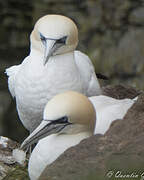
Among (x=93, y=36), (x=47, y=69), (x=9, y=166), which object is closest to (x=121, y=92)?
(x=47, y=69)

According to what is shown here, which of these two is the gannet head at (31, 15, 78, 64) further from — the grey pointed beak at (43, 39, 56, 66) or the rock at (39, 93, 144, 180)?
the rock at (39, 93, 144, 180)

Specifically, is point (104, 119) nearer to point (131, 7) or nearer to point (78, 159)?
point (78, 159)

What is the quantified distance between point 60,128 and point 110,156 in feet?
2.72

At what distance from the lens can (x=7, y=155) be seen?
6172 millimetres

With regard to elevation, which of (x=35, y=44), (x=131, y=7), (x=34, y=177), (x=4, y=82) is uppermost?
(x=35, y=44)

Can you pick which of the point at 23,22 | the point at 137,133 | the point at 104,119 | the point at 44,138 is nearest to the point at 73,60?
the point at 104,119

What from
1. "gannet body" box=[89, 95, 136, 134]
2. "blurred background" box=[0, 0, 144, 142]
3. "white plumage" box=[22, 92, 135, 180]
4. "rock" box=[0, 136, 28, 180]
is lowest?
"blurred background" box=[0, 0, 144, 142]

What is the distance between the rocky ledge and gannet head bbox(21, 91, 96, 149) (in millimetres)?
323

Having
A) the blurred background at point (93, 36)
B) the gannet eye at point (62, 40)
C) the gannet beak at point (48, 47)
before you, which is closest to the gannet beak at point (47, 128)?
the gannet beak at point (48, 47)

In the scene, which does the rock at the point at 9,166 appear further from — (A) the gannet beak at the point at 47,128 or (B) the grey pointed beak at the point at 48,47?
(B) the grey pointed beak at the point at 48,47

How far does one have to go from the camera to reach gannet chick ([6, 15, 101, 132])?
6020 millimetres

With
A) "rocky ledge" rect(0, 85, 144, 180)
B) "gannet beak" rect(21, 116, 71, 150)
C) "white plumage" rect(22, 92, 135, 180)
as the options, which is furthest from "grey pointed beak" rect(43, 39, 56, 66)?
"rocky ledge" rect(0, 85, 144, 180)

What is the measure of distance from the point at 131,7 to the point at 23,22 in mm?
2293

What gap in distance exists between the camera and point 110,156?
165 inches
